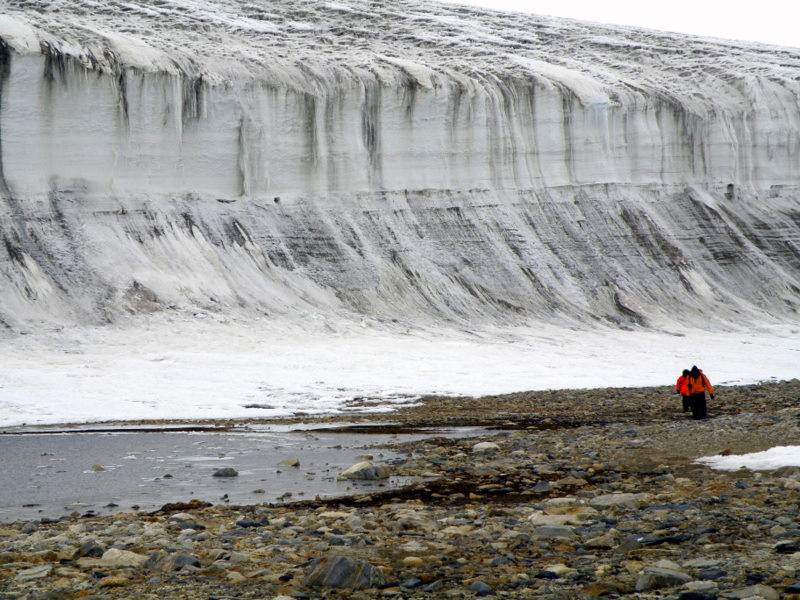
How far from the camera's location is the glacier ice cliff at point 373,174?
35750 mm

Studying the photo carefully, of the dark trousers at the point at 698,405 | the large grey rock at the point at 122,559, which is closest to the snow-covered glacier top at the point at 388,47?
the dark trousers at the point at 698,405

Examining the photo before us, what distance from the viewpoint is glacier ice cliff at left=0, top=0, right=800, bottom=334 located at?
117 feet

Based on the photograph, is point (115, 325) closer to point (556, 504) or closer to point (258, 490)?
point (258, 490)

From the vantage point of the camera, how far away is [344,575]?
19.1 feet

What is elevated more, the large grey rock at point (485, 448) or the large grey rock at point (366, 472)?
the large grey rock at point (366, 472)

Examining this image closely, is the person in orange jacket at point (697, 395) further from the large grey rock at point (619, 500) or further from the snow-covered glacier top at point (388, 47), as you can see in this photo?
the snow-covered glacier top at point (388, 47)

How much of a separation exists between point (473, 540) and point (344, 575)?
4.87 ft

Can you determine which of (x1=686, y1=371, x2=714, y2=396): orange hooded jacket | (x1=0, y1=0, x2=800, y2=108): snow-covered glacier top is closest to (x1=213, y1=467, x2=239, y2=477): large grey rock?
(x1=686, y1=371, x2=714, y2=396): orange hooded jacket

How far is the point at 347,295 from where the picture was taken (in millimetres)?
37562

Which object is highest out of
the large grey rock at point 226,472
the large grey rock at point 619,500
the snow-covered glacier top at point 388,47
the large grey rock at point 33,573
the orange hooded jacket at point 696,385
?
the snow-covered glacier top at point 388,47

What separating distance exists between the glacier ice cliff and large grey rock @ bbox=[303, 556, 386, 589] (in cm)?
2781

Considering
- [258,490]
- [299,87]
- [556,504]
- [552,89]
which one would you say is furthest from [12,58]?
[556,504]

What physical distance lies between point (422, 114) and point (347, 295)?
35.4 feet

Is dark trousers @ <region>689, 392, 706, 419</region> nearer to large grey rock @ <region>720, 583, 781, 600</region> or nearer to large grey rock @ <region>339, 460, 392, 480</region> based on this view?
large grey rock @ <region>339, 460, 392, 480</region>
